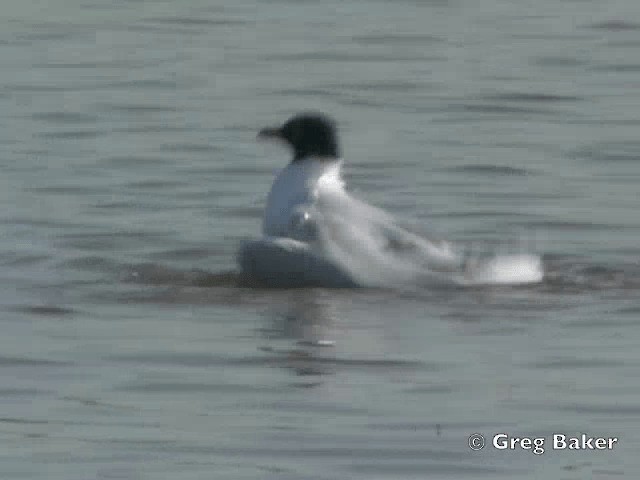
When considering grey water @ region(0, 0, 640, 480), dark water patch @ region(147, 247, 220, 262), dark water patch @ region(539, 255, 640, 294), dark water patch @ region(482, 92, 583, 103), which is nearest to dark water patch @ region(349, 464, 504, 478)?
grey water @ region(0, 0, 640, 480)

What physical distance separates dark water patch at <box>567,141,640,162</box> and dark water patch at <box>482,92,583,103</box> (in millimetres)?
1987

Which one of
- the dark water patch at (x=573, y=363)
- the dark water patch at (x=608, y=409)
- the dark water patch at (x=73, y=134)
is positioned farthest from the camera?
the dark water patch at (x=73, y=134)

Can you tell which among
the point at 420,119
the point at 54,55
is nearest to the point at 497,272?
the point at 420,119

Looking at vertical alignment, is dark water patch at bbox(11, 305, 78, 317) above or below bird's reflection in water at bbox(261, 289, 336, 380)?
above

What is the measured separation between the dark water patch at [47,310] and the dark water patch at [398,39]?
33.8 feet

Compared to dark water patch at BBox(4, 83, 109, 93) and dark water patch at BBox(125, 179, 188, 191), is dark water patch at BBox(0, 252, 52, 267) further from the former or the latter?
dark water patch at BBox(4, 83, 109, 93)

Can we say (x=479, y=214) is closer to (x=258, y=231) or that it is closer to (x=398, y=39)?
(x=258, y=231)

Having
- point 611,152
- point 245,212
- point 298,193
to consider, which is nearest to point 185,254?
point 298,193

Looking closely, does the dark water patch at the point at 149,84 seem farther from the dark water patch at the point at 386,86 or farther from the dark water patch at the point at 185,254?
the dark water patch at the point at 185,254

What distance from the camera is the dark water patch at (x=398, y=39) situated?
2133 centimetres

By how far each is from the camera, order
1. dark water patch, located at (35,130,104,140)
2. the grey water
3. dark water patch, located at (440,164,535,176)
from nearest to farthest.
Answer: the grey water, dark water patch, located at (440,164,535,176), dark water patch, located at (35,130,104,140)

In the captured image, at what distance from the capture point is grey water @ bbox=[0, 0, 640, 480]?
341 inches

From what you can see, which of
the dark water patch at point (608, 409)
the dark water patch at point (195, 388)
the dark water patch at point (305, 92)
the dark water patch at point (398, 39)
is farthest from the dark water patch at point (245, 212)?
the dark water patch at point (398, 39)

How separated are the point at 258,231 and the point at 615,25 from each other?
9.07 meters
